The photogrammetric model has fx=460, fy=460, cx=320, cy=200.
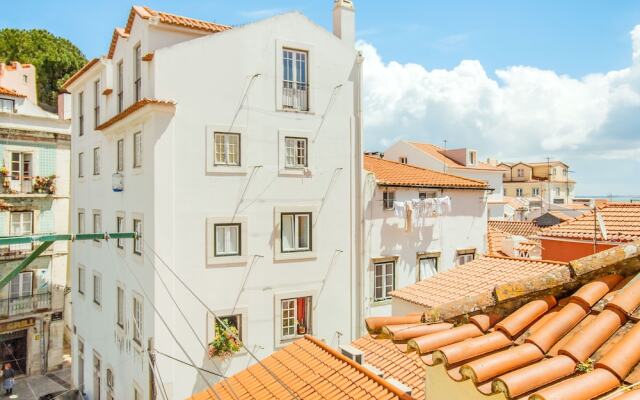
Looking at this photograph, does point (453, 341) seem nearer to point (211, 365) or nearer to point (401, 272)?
point (211, 365)

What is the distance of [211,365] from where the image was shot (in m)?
16.9

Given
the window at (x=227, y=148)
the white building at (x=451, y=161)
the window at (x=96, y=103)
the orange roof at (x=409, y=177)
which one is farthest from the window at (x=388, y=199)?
the white building at (x=451, y=161)

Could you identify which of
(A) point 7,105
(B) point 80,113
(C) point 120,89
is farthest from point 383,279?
(A) point 7,105

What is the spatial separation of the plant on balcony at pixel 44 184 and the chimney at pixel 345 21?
2129 cm

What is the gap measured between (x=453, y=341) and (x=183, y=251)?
44.8 ft

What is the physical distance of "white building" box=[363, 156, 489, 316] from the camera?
2056 cm

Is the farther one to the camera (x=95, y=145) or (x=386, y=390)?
(x=95, y=145)

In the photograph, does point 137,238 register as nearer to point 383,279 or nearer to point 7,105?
point 383,279

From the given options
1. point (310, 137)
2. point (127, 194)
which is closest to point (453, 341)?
point (310, 137)

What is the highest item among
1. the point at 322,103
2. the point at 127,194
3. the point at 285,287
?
the point at 322,103

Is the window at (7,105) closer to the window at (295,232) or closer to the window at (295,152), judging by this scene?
the window at (295,152)

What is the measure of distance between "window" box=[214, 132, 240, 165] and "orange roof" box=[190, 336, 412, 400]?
774cm

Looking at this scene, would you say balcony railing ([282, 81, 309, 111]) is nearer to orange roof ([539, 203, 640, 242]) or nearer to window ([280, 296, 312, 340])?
window ([280, 296, 312, 340])

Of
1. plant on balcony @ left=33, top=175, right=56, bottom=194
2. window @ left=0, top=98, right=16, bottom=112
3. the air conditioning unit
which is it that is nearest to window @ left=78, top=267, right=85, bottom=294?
plant on balcony @ left=33, top=175, right=56, bottom=194
